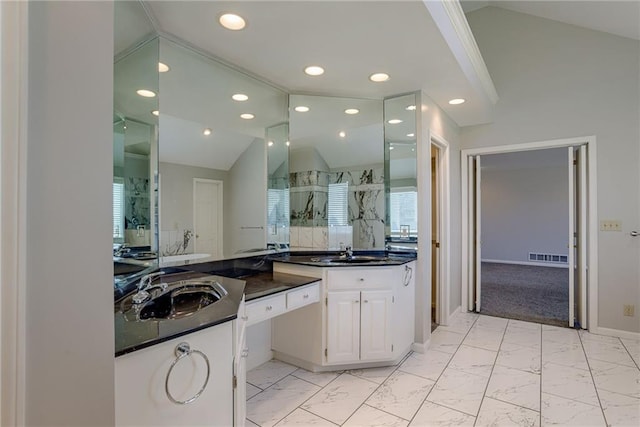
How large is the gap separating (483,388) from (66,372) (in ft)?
8.36

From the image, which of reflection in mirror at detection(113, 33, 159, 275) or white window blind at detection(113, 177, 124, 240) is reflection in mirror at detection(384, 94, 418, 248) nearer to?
reflection in mirror at detection(113, 33, 159, 275)

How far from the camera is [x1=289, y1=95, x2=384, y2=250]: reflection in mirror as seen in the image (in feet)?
9.84

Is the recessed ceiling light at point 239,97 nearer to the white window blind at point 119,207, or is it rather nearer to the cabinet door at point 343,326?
the white window blind at point 119,207

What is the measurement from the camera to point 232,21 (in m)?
1.78

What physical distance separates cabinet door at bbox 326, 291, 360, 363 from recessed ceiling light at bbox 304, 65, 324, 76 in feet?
5.55

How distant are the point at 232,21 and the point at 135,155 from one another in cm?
91

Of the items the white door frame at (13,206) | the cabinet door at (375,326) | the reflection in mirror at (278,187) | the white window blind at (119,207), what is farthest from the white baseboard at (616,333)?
the white door frame at (13,206)

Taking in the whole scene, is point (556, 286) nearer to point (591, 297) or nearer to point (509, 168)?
point (591, 297)

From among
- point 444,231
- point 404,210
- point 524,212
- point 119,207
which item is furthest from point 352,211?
point 524,212

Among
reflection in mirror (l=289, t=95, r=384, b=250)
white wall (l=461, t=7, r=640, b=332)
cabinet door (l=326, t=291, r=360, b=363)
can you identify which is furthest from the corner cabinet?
white wall (l=461, t=7, r=640, b=332)

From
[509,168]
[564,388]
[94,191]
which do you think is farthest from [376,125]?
[509,168]

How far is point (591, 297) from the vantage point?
3.38 m

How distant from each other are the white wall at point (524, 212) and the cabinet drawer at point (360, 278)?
272 inches

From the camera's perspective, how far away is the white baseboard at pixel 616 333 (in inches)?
125
